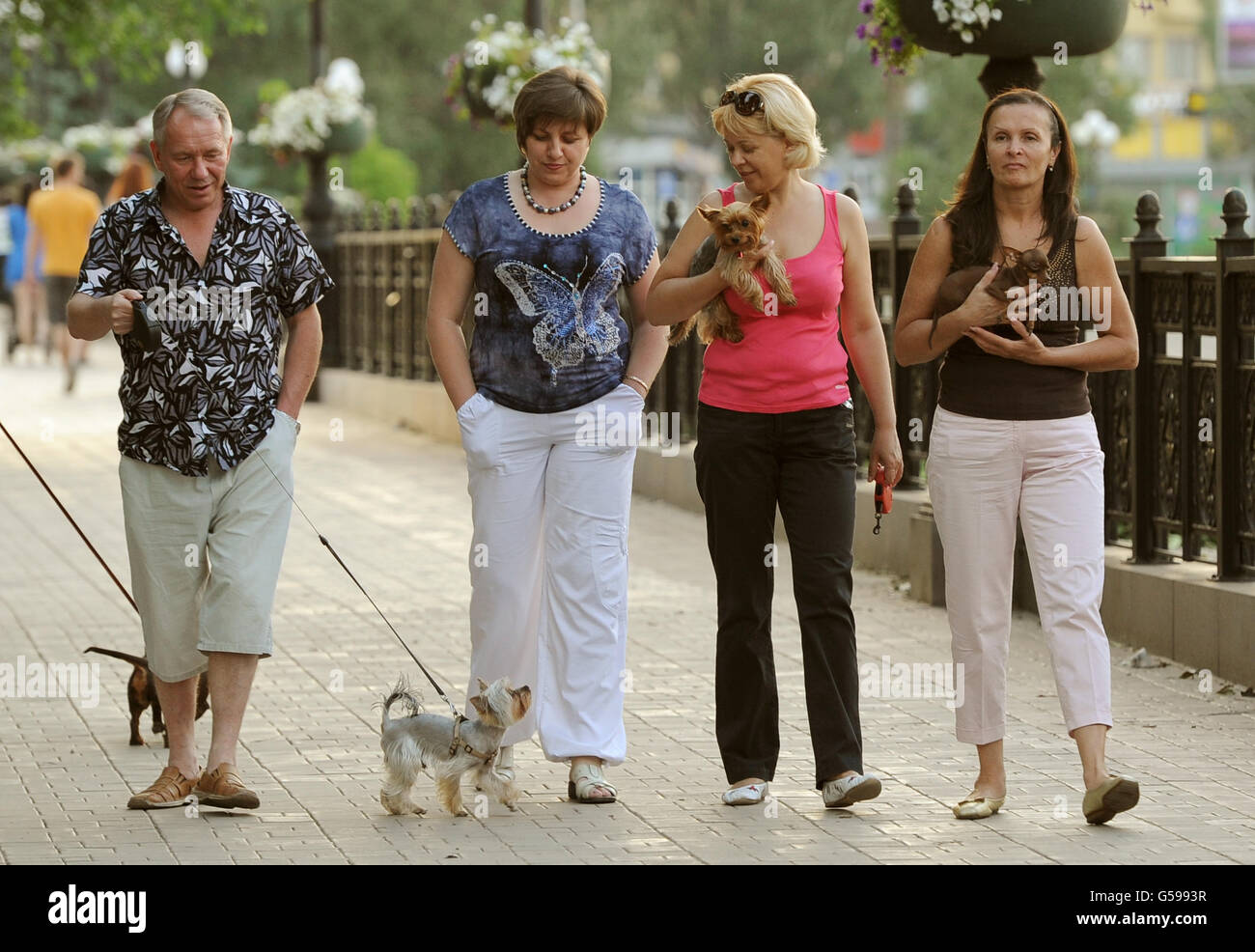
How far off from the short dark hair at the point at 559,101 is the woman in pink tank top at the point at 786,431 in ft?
1.24

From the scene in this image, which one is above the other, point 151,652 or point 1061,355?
point 1061,355

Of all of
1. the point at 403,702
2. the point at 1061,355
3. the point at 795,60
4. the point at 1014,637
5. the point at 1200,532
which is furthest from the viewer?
the point at 795,60

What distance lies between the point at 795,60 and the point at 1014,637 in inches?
2718

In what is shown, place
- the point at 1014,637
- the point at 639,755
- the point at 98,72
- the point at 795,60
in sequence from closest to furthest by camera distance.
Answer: the point at 639,755
the point at 1014,637
the point at 98,72
the point at 795,60

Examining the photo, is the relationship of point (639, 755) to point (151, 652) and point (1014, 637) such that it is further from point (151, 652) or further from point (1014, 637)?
point (1014, 637)

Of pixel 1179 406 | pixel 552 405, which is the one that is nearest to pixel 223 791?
pixel 552 405

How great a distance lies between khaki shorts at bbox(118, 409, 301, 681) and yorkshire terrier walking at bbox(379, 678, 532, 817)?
44 cm

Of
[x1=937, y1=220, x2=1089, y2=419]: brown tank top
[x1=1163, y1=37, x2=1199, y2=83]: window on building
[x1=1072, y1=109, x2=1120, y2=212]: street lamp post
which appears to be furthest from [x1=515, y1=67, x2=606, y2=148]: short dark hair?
[x1=1163, y1=37, x2=1199, y2=83]: window on building

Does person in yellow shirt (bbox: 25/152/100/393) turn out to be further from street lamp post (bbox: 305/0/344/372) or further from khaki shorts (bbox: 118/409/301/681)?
khaki shorts (bbox: 118/409/301/681)

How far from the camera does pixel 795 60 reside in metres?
76.6

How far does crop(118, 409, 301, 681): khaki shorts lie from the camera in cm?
Result: 612

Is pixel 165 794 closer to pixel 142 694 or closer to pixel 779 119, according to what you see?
pixel 142 694
